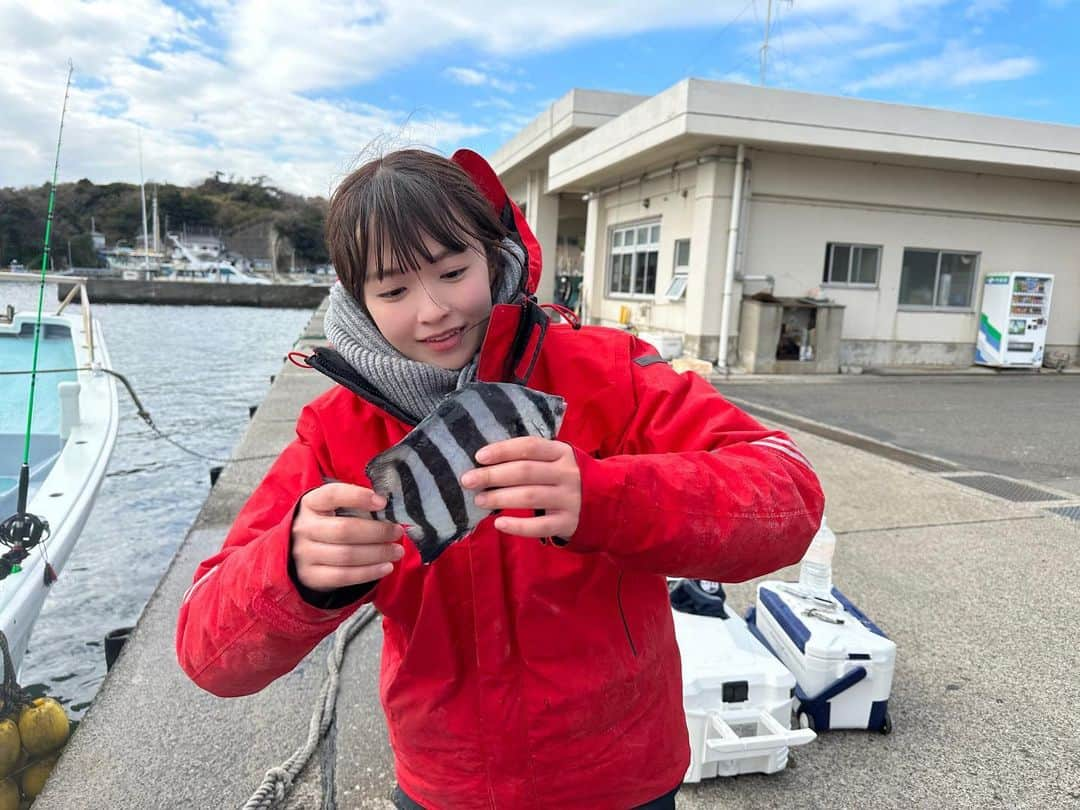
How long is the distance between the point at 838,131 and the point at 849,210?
1.72 m

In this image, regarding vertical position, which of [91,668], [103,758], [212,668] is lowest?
[91,668]

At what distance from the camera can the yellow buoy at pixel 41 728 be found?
2545mm

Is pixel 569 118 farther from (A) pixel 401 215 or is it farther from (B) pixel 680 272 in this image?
(A) pixel 401 215

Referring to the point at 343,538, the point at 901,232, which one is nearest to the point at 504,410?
the point at 343,538

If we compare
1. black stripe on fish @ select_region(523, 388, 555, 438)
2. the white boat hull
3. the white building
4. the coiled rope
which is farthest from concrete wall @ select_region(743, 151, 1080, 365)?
black stripe on fish @ select_region(523, 388, 555, 438)

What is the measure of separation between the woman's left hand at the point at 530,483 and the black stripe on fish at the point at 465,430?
18 mm

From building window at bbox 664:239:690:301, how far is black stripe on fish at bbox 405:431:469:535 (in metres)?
13.1

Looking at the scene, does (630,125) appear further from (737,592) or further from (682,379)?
(682,379)

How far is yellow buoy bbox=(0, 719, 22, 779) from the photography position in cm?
244

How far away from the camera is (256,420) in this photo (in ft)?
27.2

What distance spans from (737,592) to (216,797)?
8.35 feet

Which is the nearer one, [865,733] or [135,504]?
[865,733]

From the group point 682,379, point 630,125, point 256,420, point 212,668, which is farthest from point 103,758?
point 630,125

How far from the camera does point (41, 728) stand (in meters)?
2.58
